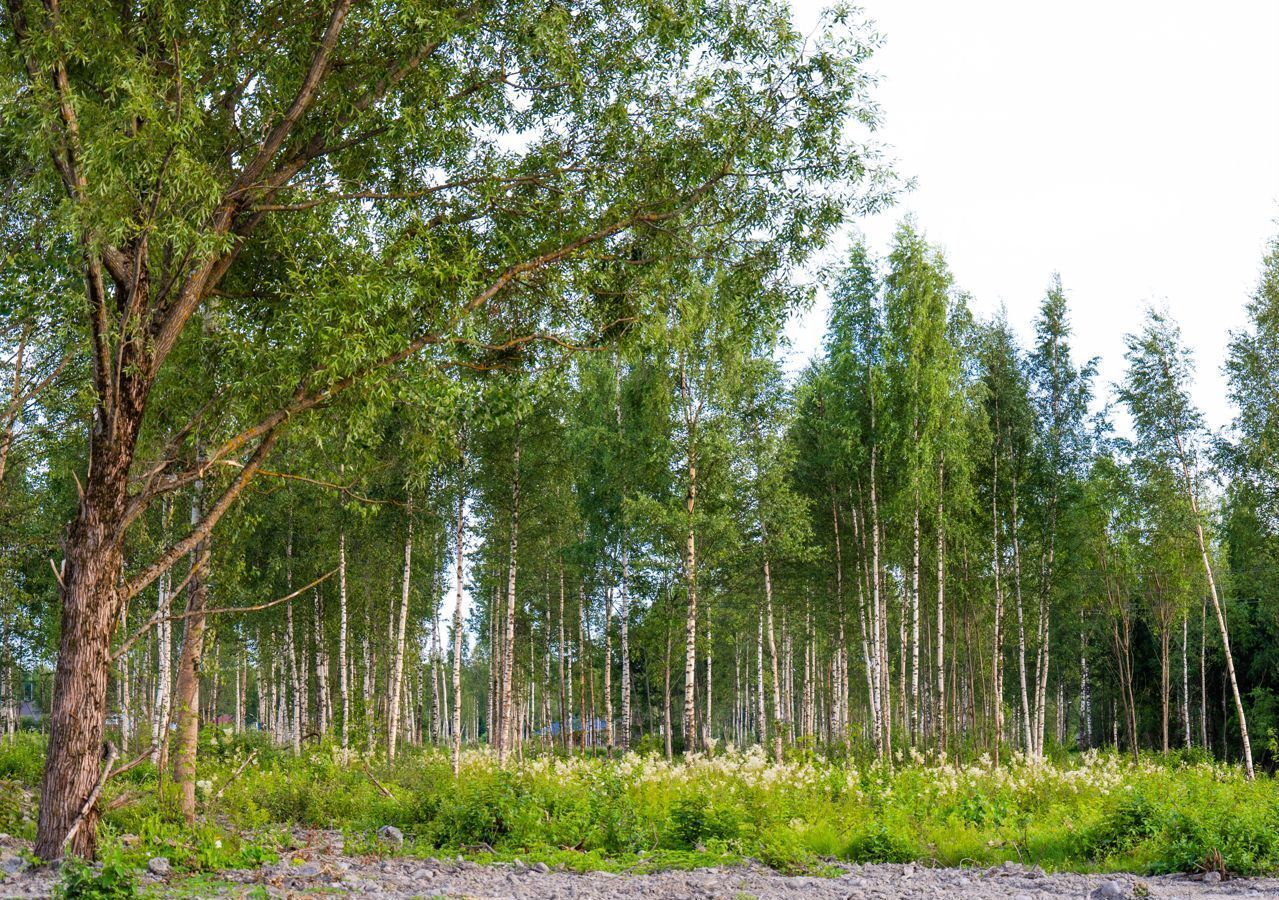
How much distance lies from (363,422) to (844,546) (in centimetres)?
1994

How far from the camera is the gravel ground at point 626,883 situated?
7.40 m

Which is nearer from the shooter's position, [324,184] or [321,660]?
[324,184]

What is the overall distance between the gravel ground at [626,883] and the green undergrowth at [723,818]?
1.47 ft

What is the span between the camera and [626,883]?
8.36m

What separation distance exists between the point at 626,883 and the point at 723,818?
2971 mm

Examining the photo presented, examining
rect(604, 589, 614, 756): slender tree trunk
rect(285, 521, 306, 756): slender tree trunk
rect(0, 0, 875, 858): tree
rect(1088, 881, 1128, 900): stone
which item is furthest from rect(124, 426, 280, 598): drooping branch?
rect(604, 589, 614, 756): slender tree trunk

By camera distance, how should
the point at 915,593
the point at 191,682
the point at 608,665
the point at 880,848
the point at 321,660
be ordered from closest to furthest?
the point at 191,682 < the point at 880,848 < the point at 915,593 < the point at 321,660 < the point at 608,665

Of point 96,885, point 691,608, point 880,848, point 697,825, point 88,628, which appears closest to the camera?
point 96,885

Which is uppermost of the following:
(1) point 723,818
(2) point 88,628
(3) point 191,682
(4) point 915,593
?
(2) point 88,628

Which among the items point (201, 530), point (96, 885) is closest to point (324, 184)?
point (201, 530)

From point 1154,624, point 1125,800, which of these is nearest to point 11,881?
point 1125,800

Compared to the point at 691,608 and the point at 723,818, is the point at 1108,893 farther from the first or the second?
the point at 691,608

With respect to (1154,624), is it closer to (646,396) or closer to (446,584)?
(646,396)

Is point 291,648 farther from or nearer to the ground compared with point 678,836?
farther from the ground
